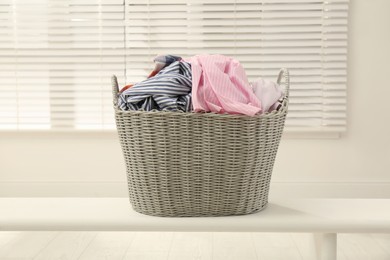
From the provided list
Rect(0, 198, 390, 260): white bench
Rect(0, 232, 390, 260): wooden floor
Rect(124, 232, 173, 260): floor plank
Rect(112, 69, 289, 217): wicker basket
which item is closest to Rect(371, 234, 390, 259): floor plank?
Rect(0, 232, 390, 260): wooden floor

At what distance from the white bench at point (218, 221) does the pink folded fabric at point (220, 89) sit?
0.81 ft

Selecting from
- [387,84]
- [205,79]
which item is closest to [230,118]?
[205,79]

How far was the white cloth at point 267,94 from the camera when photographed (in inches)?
50.3

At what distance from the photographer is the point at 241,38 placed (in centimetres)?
Answer: 299

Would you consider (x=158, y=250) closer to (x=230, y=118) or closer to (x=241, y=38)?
(x=230, y=118)

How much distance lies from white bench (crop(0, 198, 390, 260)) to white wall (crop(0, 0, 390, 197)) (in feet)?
5.50

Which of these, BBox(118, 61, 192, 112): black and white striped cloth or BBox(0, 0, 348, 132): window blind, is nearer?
BBox(118, 61, 192, 112): black and white striped cloth

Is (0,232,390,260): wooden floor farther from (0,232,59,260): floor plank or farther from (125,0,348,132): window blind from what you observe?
(125,0,348,132): window blind

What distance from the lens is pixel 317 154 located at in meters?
3.02

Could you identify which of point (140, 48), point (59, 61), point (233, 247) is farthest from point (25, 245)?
point (140, 48)

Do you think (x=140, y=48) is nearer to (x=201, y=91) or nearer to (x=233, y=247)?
(x=233, y=247)

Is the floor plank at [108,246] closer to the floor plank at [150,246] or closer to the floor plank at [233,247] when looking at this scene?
the floor plank at [150,246]

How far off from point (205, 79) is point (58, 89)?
1995 mm

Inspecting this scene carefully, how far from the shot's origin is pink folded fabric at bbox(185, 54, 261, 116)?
1.20 meters
